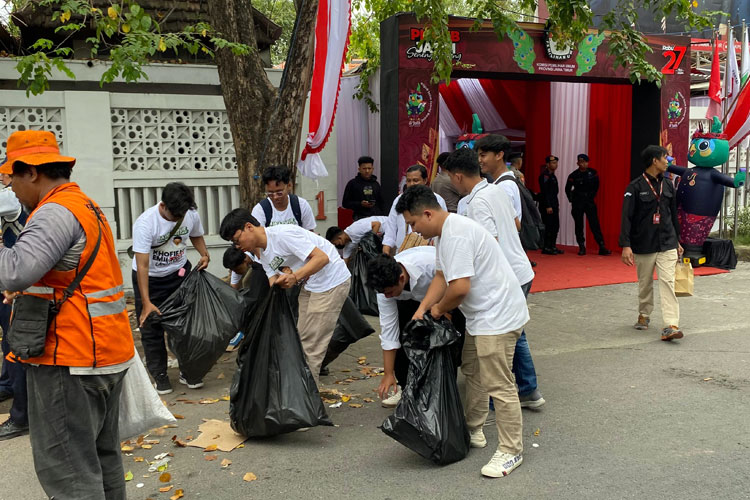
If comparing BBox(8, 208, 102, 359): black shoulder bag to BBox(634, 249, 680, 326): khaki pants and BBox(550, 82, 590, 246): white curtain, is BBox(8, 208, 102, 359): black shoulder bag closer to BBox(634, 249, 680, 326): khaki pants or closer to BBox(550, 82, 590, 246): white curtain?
BBox(634, 249, 680, 326): khaki pants

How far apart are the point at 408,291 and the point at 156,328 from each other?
215cm

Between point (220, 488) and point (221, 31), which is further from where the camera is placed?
point (221, 31)

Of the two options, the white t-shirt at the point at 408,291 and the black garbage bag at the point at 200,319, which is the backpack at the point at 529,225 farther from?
the black garbage bag at the point at 200,319

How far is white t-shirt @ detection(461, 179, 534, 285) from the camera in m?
4.36

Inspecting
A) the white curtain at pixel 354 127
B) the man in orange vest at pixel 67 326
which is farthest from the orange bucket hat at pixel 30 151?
the white curtain at pixel 354 127

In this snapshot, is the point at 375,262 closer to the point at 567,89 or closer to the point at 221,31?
the point at 221,31

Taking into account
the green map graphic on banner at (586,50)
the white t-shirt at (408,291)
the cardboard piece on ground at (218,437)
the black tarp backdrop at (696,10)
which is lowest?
the cardboard piece on ground at (218,437)

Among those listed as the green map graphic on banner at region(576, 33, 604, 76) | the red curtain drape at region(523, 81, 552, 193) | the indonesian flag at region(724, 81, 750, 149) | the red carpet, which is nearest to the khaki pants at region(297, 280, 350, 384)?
the red carpet

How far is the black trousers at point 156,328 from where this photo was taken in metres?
5.35

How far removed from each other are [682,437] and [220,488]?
2.65 metres

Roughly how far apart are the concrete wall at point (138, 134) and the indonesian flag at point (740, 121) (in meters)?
6.46

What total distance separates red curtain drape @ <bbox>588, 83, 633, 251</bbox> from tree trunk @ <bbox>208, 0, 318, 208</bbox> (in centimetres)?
682

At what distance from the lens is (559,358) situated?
20.0 feet

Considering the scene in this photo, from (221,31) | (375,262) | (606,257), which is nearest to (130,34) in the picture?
(221,31)
